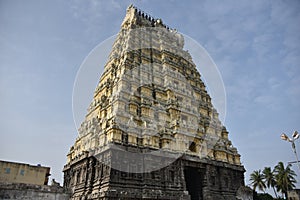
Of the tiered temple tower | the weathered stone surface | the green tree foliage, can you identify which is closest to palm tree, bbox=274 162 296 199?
the green tree foliage

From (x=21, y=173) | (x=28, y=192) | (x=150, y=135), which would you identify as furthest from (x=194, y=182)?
(x=21, y=173)

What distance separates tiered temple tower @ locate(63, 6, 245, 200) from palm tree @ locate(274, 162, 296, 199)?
2454 centimetres

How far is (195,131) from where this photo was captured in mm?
25766

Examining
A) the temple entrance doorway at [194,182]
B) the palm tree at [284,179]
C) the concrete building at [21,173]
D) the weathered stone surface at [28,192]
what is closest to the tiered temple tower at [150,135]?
the temple entrance doorway at [194,182]

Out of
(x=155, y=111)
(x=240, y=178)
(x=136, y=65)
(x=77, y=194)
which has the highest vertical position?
(x=136, y=65)

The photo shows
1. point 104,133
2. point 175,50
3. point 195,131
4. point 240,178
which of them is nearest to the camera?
point 104,133

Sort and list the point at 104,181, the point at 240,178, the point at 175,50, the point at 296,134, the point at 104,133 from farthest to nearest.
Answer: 1. the point at 175,50
2. the point at 240,178
3. the point at 104,133
4. the point at 104,181
5. the point at 296,134

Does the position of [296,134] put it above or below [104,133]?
below

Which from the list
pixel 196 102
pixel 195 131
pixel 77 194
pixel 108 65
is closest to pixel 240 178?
pixel 195 131

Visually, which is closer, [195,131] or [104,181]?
[104,181]

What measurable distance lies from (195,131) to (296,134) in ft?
36.2

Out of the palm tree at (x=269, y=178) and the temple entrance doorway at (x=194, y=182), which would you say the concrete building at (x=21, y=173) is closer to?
the temple entrance doorway at (x=194, y=182)

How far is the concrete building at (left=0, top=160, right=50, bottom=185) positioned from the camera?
22.7 metres

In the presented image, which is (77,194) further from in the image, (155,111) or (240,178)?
(240,178)
